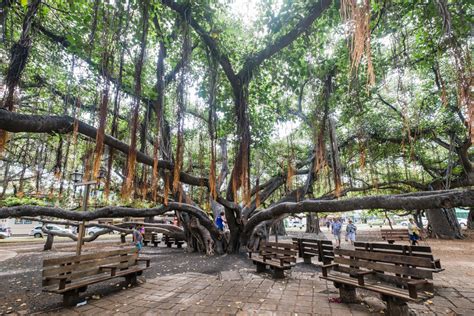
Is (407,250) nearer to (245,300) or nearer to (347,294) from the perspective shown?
(347,294)

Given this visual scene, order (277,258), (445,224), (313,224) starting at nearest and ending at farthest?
1. (277,258)
2. (445,224)
3. (313,224)

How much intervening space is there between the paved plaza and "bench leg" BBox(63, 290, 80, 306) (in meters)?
0.12

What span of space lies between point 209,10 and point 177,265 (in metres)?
6.02

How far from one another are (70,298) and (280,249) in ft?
12.6

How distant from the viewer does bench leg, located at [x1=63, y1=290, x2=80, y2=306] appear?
325cm

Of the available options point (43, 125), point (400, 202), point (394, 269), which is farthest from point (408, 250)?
point (43, 125)

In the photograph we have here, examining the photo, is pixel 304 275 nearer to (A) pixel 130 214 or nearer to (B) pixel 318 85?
(A) pixel 130 214

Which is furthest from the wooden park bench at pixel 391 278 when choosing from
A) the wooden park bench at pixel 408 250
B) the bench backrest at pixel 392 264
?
the wooden park bench at pixel 408 250

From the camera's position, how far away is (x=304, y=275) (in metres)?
4.86

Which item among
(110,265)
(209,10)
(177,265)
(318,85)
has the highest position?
(209,10)

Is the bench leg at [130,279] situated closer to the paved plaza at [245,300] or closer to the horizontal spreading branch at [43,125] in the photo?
the paved plaza at [245,300]

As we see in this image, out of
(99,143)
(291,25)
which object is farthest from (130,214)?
(291,25)

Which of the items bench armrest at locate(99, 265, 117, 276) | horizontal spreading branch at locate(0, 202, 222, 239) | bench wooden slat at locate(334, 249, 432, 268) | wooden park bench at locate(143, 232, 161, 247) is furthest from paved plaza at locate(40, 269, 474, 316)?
wooden park bench at locate(143, 232, 161, 247)

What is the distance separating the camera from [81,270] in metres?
3.58
